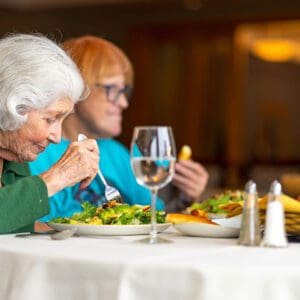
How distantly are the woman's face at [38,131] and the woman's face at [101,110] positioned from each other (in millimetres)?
1305

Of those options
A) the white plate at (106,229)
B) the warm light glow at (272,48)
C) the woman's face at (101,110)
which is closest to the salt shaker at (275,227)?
the white plate at (106,229)

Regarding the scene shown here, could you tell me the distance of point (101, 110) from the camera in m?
3.89

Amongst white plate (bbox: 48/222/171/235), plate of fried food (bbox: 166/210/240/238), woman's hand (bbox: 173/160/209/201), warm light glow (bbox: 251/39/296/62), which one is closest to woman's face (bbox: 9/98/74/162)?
white plate (bbox: 48/222/171/235)

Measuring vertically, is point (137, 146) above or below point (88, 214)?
above

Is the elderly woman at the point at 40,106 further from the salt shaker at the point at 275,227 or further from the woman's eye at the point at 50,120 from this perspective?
the salt shaker at the point at 275,227

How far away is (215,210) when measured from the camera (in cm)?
258

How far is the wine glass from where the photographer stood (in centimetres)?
190

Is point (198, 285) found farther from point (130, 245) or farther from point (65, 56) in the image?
point (65, 56)

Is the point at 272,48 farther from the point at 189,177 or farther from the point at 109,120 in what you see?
the point at 189,177

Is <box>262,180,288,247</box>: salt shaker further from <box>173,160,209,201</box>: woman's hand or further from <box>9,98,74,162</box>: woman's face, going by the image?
<box>173,160,209,201</box>: woman's hand

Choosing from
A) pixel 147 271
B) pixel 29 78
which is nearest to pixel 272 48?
pixel 29 78

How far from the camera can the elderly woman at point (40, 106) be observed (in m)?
2.38

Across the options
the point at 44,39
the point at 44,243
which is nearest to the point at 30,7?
the point at 44,39

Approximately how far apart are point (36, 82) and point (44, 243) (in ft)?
1.88
